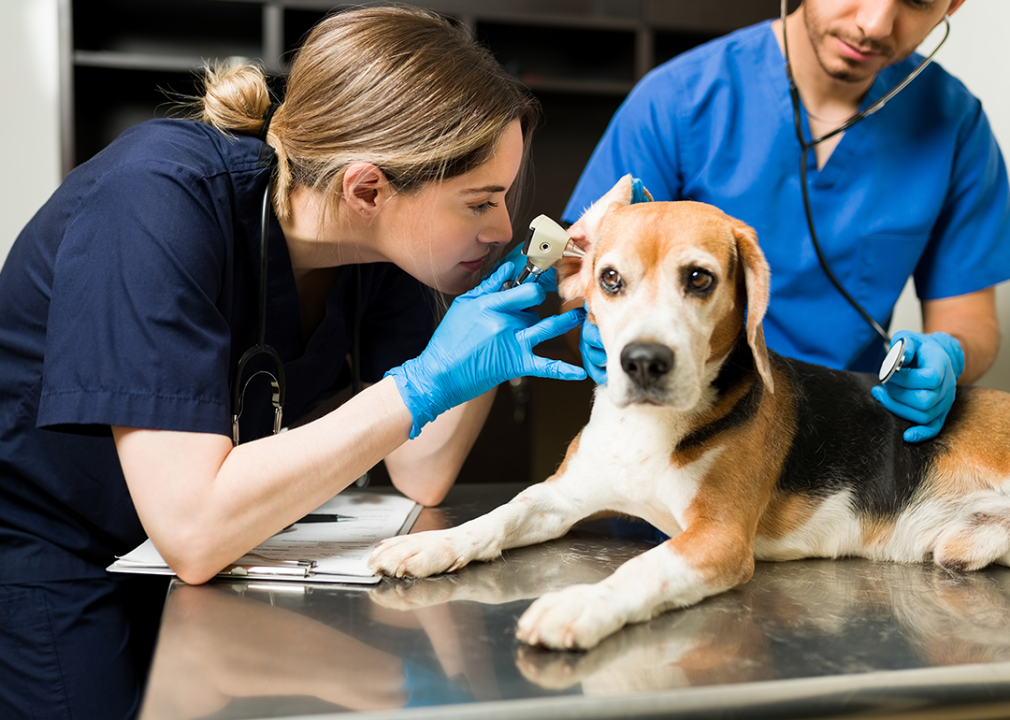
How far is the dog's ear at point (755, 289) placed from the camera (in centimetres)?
111

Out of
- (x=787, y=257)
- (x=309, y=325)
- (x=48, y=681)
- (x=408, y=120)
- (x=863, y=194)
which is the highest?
(x=408, y=120)

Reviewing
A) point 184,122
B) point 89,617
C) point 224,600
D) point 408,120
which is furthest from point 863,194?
point 89,617

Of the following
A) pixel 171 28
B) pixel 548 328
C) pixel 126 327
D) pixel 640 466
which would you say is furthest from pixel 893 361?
pixel 171 28

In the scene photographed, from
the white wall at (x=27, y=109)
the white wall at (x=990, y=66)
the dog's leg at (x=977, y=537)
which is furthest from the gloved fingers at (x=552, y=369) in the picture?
the white wall at (x=27, y=109)

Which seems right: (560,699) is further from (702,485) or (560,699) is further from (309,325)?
(309,325)

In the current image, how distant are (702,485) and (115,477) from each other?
0.87 meters

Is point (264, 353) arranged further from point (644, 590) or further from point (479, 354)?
point (644, 590)

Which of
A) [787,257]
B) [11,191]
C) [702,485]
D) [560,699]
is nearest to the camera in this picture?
[560,699]

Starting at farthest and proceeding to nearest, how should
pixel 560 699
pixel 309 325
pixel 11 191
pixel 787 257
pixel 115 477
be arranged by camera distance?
pixel 11 191 < pixel 787 257 < pixel 309 325 < pixel 115 477 < pixel 560 699

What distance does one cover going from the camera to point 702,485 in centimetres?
112

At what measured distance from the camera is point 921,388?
1243 millimetres

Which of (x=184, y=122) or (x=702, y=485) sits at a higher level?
(x=184, y=122)

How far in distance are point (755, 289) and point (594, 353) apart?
0.83 feet

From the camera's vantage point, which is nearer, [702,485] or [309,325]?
[702,485]
